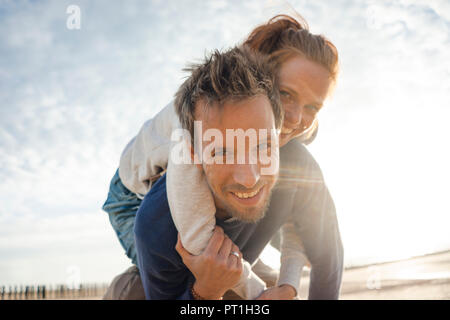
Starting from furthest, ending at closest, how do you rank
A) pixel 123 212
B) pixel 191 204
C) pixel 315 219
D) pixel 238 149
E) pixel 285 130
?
pixel 123 212 → pixel 315 219 → pixel 285 130 → pixel 191 204 → pixel 238 149

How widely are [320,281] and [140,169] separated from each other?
1.59 metres

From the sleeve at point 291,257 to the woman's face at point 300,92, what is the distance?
2.63ft

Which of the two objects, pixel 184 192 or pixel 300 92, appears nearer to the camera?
pixel 184 192

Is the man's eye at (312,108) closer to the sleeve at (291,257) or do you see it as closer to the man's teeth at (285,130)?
the man's teeth at (285,130)

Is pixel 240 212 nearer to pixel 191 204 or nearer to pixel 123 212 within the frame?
pixel 191 204

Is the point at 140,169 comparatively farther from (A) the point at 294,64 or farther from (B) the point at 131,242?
(A) the point at 294,64

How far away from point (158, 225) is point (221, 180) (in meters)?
0.52

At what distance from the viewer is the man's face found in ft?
6.32

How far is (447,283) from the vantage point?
4.30 metres

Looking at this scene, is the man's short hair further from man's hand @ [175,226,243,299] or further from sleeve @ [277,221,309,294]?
sleeve @ [277,221,309,294]

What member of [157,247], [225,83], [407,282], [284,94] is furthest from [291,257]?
[407,282]

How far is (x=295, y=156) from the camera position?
2.65 metres

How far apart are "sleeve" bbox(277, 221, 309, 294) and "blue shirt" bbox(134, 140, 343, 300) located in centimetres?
8
